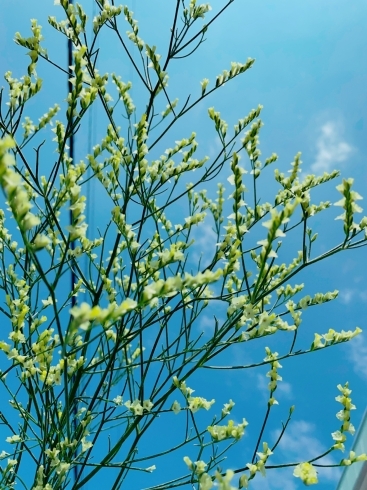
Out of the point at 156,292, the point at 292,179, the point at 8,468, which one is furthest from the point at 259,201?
the point at 8,468

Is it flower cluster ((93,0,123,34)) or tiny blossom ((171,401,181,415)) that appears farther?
flower cluster ((93,0,123,34))

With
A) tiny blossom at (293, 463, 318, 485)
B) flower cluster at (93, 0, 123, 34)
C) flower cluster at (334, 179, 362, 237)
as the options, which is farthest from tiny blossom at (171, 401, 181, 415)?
flower cluster at (93, 0, 123, 34)

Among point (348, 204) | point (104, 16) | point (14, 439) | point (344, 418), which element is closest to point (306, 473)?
point (344, 418)

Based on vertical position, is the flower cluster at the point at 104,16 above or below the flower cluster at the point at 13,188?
above

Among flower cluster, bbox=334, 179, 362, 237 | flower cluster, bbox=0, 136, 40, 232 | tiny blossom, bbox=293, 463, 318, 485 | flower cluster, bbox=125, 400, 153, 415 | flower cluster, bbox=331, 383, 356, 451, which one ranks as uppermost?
flower cluster, bbox=334, 179, 362, 237

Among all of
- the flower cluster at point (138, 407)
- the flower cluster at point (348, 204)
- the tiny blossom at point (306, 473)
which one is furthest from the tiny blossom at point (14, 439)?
the flower cluster at point (348, 204)

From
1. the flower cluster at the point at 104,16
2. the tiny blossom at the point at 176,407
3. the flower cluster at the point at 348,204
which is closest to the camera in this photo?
the flower cluster at the point at 348,204

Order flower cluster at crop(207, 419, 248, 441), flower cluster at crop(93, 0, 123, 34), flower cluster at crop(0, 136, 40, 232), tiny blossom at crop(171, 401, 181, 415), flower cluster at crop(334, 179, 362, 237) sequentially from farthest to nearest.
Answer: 1. flower cluster at crop(93, 0, 123, 34)
2. tiny blossom at crop(171, 401, 181, 415)
3. flower cluster at crop(207, 419, 248, 441)
4. flower cluster at crop(334, 179, 362, 237)
5. flower cluster at crop(0, 136, 40, 232)

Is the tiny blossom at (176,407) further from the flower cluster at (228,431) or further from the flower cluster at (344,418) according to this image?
the flower cluster at (344,418)

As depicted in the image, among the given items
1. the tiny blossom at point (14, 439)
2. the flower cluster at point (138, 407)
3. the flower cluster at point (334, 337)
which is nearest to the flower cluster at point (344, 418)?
the flower cluster at point (334, 337)

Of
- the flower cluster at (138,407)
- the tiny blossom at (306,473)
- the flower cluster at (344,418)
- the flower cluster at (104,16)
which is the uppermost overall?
the flower cluster at (104,16)

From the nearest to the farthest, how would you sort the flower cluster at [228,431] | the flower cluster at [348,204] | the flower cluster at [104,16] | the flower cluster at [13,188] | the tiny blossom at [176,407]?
the flower cluster at [13,188], the flower cluster at [348,204], the flower cluster at [228,431], the tiny blossom at [176,407], the flower cluster at [104,16]

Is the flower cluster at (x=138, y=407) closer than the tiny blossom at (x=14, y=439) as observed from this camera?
Yes

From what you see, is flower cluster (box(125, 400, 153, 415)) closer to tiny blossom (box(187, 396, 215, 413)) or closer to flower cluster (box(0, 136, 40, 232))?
tiny blossom (box(187, 396, 215, 413))
